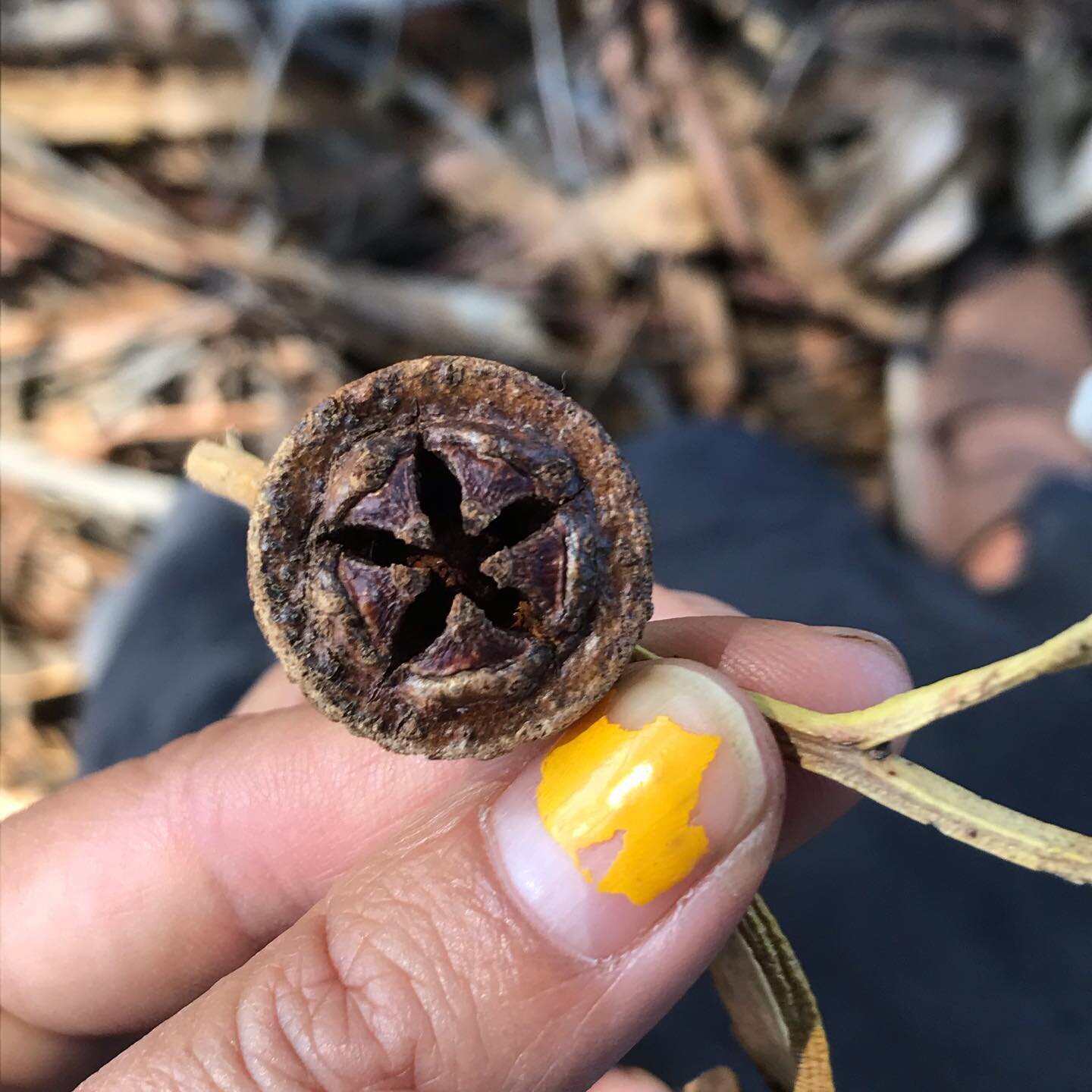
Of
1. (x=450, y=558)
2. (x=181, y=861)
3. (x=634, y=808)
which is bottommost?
(x=181, y=861)

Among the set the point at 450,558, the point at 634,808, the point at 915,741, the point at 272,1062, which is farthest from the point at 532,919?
the point at 915,741

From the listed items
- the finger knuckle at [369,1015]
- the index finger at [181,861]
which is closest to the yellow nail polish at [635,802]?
the finger knuckle at [369,1015]

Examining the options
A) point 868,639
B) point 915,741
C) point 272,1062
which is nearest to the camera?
point 272,1062

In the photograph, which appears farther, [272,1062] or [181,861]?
[181,861]

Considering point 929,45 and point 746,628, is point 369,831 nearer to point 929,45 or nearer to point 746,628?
point 746,628

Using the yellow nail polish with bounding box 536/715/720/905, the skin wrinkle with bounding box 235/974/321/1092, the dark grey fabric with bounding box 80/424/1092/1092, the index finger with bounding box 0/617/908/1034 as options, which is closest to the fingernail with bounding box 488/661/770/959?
the yellow nail polish with bounding box 536/715/720/905

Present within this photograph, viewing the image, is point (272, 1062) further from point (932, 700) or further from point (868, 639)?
point (868, 639)

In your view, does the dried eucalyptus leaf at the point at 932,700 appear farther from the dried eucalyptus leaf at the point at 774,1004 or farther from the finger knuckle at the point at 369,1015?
the finger knuckle at the point at 369,1015
